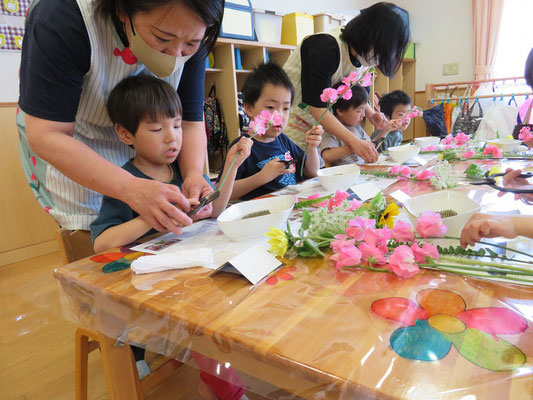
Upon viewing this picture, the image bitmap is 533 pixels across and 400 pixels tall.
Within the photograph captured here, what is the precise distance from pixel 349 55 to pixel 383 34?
0.78ft

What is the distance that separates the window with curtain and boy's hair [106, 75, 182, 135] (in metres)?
4.86

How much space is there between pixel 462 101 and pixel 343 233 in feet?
12.1

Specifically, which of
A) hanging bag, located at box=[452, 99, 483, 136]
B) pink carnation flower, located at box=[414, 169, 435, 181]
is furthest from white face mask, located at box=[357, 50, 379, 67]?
hanging bag, located at box=[452, 99, 483, 136]

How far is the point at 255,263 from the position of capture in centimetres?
59

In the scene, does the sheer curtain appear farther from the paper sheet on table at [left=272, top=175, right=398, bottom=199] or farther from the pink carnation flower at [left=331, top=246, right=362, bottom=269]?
the pink carnation flower at [left=331, top=246, right=362, bottom=269]

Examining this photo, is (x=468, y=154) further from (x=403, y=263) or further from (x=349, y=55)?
(x=403, y=263)

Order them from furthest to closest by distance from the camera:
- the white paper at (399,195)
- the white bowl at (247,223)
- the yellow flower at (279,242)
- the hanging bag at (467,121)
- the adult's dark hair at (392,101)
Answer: the hanging bag at (467,121)
the adult's dark hair at (392,101)
the white paper at (399,195)
the white bowl at (247,223)
the yellow flower at (279,242)

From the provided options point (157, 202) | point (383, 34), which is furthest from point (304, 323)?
point (383, 34)

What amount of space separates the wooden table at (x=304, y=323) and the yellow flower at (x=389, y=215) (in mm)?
152

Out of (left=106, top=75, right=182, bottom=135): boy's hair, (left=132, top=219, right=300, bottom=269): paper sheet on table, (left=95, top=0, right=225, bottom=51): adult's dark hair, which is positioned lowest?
(left=132, top=219, right=300, bottom=269): paper sheet on table

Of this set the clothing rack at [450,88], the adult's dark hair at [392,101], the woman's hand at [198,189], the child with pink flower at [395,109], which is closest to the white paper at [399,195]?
the woman's hand at [198,189]

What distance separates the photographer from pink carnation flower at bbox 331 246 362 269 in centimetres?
55

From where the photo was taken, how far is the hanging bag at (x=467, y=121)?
3.36 meters

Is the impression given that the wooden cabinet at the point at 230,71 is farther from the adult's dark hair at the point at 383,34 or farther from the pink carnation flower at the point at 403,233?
the pink carnation flower at the point at 403,233
